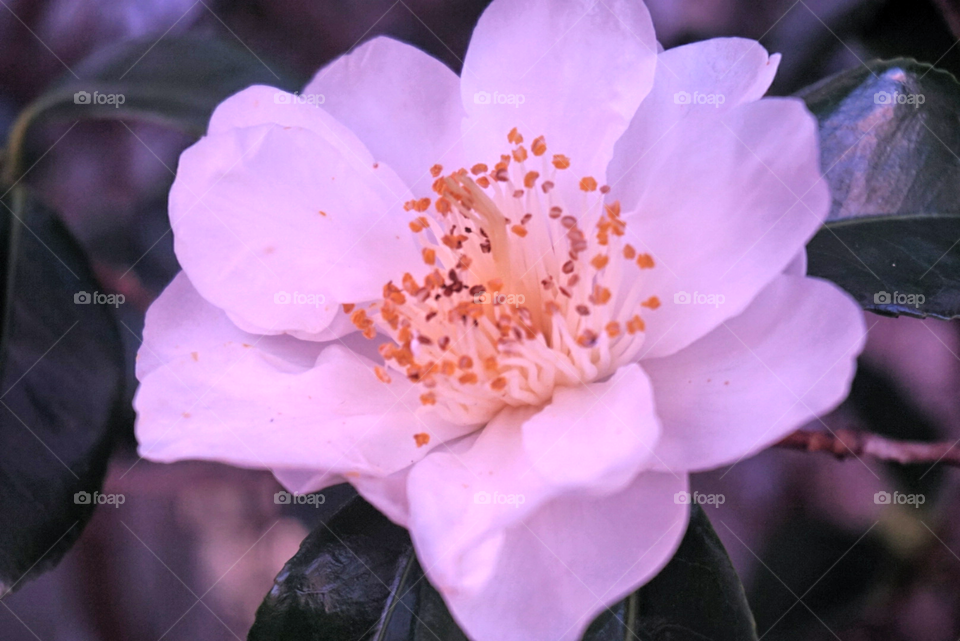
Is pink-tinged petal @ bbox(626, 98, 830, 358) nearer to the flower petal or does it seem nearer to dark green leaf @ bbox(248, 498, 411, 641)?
the flower petal

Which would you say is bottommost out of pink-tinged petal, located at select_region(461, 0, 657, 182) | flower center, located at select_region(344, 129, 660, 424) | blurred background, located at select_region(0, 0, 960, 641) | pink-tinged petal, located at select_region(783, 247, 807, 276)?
blurred background, located at select_region(0, 0, 960, 641)

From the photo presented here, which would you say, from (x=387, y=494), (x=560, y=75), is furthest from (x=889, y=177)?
(x=387, y=494)

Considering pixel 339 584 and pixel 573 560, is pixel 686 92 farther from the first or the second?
pixel 339 584

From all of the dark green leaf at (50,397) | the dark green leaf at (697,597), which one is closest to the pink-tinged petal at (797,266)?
the dark green leaf at (697,597)

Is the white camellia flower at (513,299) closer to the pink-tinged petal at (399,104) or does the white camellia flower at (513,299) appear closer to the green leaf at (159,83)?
the pink-tinged petal at (399,104)

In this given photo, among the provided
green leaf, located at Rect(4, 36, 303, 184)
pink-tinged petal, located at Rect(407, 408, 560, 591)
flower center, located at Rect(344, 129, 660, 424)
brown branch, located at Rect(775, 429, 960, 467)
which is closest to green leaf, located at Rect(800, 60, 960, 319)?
brown branch, located at Rect(775, 429, 960, 467)
